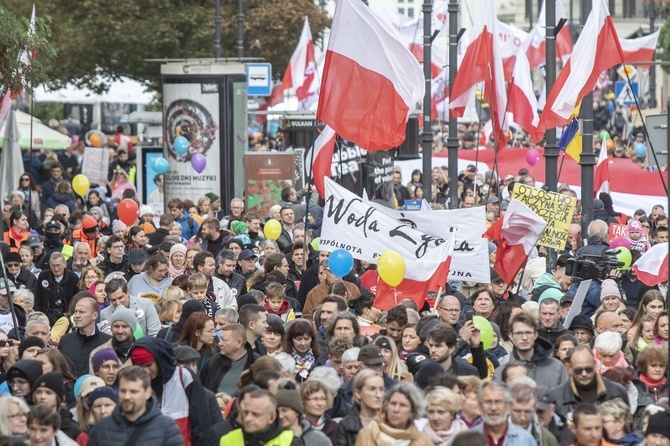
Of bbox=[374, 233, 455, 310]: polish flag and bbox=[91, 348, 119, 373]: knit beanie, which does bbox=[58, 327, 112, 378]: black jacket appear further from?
bbox=[374, 233, 455, 310]: polish flag

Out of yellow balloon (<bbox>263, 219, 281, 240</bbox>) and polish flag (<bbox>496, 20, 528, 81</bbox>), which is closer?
yellow balloon (<bbox>263, 219, 281, 240</bbox>)

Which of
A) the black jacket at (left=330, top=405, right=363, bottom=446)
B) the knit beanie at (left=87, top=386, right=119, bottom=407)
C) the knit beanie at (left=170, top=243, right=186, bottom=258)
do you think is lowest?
the black jacket at (left=330, top=405, right=363, bottom=446)

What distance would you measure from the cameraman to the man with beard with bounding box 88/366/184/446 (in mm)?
6291

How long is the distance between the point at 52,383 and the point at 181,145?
16693 mm

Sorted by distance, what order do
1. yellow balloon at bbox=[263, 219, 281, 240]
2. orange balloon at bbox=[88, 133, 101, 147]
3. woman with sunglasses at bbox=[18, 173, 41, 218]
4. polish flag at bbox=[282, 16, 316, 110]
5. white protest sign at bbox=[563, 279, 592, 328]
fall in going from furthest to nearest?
1. polish flag at bbox=[282, 16, 316, 110]
2. orange balloon at bbox=[88, 133, 101, 147]
3. woman with sunglasses at bbox=[18, 173, 41, 218]
4. yellow balloon at bbox=[263, 219, 281, 240]
5. white protest sign at bbox=[563, 279, 592, 328]

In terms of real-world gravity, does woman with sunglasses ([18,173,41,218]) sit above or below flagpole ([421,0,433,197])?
below

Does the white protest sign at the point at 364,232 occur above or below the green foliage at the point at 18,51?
below

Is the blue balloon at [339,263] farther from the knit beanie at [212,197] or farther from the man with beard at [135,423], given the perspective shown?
the knit beanie at [212,197]

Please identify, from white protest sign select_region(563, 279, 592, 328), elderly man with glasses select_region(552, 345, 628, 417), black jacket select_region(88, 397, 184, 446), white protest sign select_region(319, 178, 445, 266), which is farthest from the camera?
white protest sign select_region(319, 178, 445, 266)

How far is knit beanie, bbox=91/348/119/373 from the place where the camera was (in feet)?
35.7

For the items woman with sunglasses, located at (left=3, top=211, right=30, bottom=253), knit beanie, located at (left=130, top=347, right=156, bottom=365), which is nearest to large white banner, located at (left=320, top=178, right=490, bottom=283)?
woman with sunglasses, located at (left=3, top=211, right=30, bottom=253)

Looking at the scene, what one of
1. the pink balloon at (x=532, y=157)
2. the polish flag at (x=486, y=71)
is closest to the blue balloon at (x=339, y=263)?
the polish flag at (x=486, y=71)

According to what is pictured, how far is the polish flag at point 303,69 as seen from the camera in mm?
36812

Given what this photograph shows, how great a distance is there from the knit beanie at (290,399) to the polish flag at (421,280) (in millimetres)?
5331
